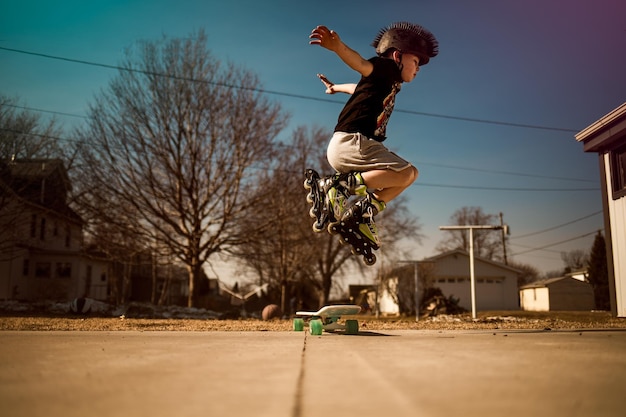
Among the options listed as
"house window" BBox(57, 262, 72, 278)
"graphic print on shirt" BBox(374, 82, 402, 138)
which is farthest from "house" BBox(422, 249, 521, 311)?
"graphic print on shirt" BBox(374, 82, 402, 138)

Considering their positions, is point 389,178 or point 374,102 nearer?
point 374,102

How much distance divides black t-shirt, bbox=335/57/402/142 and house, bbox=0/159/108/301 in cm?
1787

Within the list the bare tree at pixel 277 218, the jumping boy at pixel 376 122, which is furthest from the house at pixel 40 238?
the jumping boy at pixel 376 122

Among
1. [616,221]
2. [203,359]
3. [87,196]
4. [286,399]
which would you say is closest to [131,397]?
[286,399]

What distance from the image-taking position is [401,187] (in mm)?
5113

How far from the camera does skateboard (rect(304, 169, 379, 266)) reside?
5148mm

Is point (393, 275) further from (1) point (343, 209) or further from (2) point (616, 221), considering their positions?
(1) point (343, 209)

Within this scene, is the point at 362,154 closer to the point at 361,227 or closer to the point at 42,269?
the point at 361,227

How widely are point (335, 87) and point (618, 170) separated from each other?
11.6 meters

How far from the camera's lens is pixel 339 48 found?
431 centimetres

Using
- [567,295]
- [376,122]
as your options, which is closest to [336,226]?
[376,122]

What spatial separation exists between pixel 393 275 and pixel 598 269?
57.2 feet

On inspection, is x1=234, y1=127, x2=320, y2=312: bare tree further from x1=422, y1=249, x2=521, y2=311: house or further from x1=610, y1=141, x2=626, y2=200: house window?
x1=422, y1=249, x2=521, y2=311: house

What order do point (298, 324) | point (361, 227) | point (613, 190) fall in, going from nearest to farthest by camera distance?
point (361, 227)
point (298, 324)
point (613, 190)
